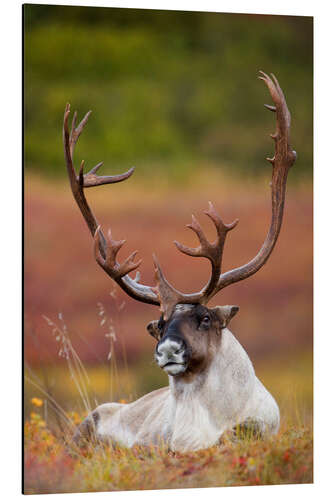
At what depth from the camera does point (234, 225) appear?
24.0ft

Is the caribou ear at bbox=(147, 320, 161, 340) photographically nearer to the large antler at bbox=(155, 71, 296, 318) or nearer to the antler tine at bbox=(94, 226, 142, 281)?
the large antler at bbox=(155, 71, 296, 318)

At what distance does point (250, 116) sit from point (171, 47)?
0.65 metres

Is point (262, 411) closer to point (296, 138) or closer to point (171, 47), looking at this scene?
point (296, 138)

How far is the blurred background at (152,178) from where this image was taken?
7723 mm

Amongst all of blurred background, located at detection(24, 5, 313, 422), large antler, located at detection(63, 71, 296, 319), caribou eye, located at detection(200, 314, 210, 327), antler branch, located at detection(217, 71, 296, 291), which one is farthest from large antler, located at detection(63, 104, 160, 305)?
antler branch, located at detection(217, 71, 296, 291)

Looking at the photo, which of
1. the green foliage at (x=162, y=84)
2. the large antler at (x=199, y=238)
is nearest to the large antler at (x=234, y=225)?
the large antler at (x=199, y=238)

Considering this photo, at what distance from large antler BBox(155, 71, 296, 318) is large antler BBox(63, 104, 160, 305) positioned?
0.48 feet

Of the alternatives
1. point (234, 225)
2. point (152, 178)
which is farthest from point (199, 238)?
point (152, 178)

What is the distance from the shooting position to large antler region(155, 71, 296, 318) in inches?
291

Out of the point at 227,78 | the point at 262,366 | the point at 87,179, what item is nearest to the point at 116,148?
the point at 87,179

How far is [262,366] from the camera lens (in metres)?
8.05

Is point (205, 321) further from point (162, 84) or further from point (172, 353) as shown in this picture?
point (162, 84)

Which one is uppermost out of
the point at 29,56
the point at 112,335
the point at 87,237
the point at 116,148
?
the point at 29,56

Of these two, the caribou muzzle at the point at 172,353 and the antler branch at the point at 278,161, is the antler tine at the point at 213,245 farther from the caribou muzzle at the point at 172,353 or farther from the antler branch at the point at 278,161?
the caribou muzzle at the point at 172,353
